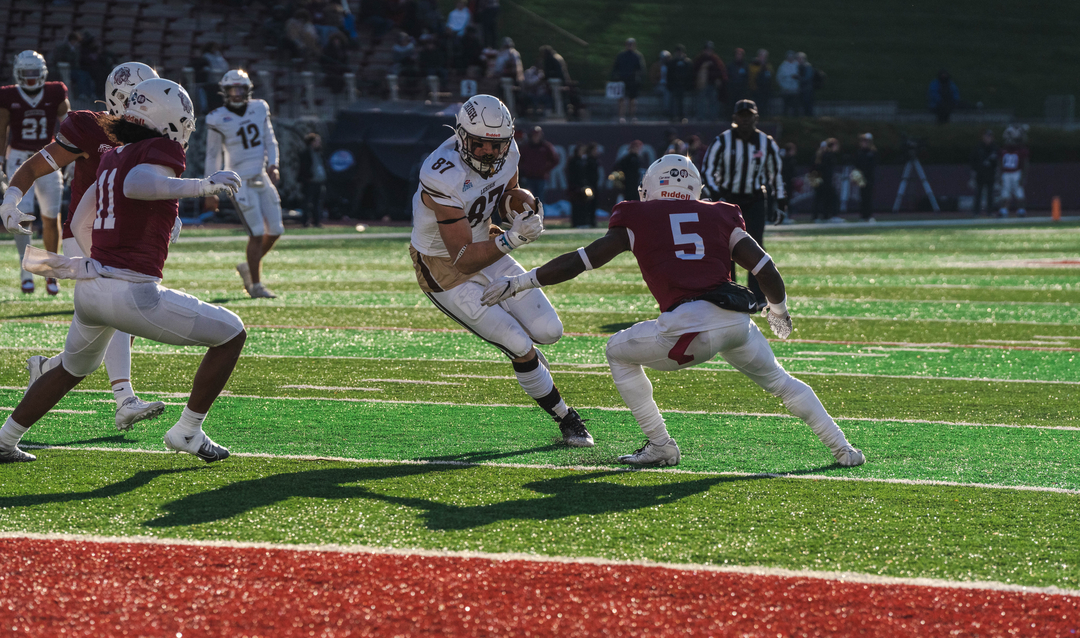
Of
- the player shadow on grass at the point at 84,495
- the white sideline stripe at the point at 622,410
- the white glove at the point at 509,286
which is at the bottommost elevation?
the white sideline stripe at the point at 622,410

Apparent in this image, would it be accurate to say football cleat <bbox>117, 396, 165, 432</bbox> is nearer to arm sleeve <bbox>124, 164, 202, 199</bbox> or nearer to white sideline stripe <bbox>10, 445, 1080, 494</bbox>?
white sideline stripe <bbox>10, 445, 1080, 494</bbox>

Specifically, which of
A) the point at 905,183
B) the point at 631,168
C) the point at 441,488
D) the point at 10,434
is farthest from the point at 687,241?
the point at 905,183

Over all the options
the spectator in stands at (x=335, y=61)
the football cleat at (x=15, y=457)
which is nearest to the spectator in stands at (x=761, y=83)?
the spectator in stands at (x=335, y=61)

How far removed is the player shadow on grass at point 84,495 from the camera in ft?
15.0

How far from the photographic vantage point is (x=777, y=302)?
511 centimetres

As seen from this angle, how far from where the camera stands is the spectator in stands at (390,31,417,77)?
2553 cm

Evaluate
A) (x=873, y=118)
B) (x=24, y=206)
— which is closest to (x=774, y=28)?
(x=873, y=118)

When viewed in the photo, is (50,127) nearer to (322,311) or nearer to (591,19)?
(322,311)

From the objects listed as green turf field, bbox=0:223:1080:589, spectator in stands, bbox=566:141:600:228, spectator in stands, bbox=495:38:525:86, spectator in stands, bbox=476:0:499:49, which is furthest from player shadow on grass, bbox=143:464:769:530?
spectator in stands, bbox=476:0:499:49

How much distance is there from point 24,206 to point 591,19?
→ 82.7 feet

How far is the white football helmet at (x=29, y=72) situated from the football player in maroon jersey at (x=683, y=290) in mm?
6404

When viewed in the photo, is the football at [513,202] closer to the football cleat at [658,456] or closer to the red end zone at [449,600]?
the football cleat at [658,456]

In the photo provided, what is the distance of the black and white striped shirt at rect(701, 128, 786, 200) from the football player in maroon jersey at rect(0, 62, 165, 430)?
540 centimetres

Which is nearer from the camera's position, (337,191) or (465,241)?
(465,241)
